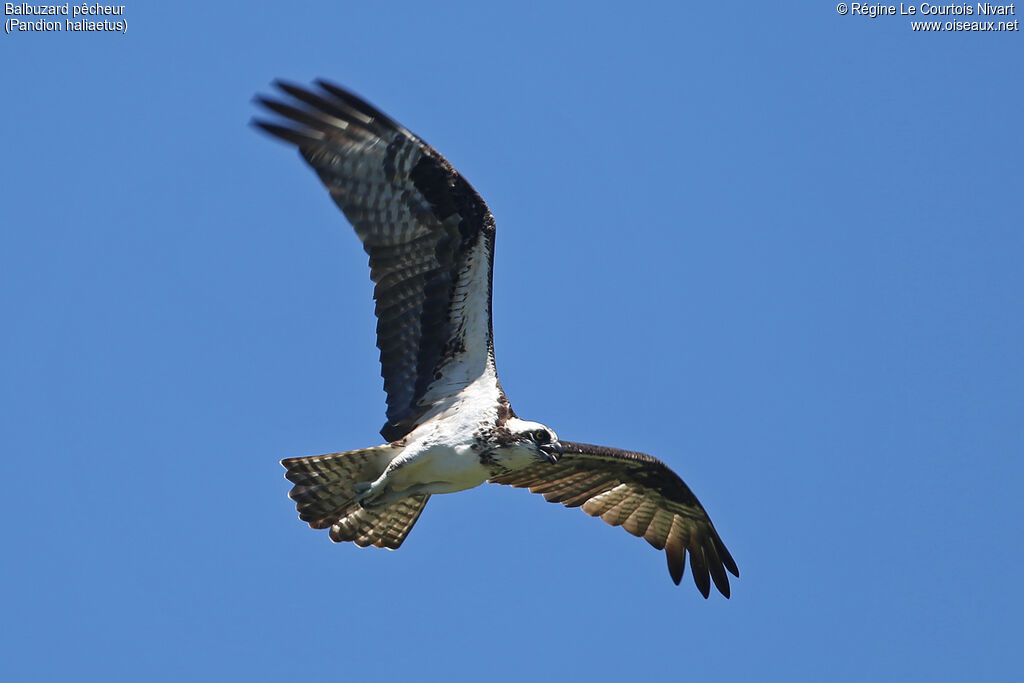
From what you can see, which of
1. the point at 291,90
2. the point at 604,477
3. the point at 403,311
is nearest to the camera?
the point at 291,90

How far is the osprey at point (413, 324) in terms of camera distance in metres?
11.3

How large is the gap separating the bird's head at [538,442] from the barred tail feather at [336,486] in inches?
45.3


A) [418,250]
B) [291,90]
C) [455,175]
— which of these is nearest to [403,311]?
[418,250]

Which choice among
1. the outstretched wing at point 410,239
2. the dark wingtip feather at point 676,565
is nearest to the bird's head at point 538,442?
the outstretched wing at point 410,239

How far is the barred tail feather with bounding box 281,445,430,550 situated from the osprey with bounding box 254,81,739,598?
0.04ft

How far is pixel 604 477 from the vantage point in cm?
1316

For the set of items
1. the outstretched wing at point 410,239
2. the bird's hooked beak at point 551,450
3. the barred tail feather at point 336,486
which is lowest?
the barred tail feather at point 336,486

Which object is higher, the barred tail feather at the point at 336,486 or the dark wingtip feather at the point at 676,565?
the barred tail feather at the point at 336,486

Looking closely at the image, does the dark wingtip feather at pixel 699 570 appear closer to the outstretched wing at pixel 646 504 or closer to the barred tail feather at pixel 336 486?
the outstretched wing at pixel 646 504

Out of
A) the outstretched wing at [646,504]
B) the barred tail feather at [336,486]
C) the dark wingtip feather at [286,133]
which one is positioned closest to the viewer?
the dark wingtip feather at [286,133]

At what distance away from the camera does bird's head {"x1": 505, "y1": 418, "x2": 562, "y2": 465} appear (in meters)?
11.1

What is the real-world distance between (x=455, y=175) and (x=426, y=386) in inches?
74.5

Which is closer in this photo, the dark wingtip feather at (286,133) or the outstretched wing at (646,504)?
the dark wingtip feather at (286,133)

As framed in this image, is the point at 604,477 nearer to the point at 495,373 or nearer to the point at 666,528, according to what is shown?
the point at 666,528
